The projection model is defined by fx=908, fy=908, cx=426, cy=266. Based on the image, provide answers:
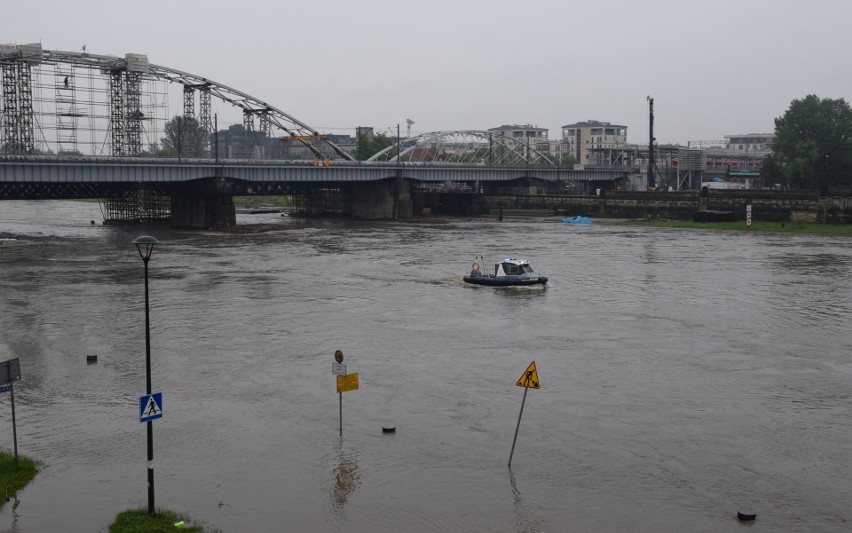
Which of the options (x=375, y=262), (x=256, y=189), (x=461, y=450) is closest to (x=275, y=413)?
(x=461, y=450)

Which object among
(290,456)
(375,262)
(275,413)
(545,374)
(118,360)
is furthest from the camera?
(375,262)

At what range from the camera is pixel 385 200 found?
5049 inches

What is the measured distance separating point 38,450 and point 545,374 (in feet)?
54.4

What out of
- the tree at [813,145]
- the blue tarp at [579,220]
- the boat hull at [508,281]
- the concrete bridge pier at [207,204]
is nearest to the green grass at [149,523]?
the boat hull at [508,281]

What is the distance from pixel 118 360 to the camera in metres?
34.2

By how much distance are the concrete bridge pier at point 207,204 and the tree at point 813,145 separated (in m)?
80.2

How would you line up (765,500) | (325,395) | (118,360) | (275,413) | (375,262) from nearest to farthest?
(765,500), (275,413), (325,395), (118,360), (375,262)

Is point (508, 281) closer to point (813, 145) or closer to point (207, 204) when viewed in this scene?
point (207, 204)

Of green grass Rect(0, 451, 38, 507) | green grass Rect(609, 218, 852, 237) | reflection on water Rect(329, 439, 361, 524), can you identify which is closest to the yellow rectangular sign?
reflection on water Rect(329, 439, 361, 524)

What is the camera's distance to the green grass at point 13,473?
66.2 feet

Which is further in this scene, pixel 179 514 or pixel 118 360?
pixel 118 360

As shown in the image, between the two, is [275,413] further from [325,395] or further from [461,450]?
[461,450]

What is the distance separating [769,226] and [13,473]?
9449cm

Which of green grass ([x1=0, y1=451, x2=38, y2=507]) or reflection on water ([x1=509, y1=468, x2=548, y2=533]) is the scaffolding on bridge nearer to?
green grass ([x1=0, y1=451, x2=38, y2=507])
